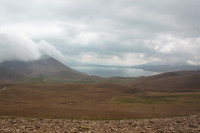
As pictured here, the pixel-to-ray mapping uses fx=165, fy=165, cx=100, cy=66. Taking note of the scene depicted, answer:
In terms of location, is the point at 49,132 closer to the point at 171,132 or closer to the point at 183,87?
the point at 171,132

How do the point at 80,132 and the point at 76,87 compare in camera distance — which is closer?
the point at 80,132

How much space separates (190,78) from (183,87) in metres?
17.1

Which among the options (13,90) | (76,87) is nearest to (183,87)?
(76,87)

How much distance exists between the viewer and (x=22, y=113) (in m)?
21.1

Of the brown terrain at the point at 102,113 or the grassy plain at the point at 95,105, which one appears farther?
the grassy plain at the point at 95,105

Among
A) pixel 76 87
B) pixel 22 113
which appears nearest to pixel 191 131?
pixel 22 113

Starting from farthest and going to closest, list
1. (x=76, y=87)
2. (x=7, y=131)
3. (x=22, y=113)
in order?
(x=76, y=87) → (x=22, y=113) → (x=7, y=131)

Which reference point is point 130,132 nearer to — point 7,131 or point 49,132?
point 49,132

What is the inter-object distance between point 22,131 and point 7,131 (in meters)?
0.92

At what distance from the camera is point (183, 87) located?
312 feet

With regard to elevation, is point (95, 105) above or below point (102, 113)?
below

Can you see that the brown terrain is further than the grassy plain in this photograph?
No

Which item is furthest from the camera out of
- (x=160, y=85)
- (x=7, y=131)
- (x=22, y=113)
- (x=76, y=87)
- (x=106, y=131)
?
(x=160, y=85)

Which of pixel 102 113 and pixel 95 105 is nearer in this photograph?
pixel 102 113
